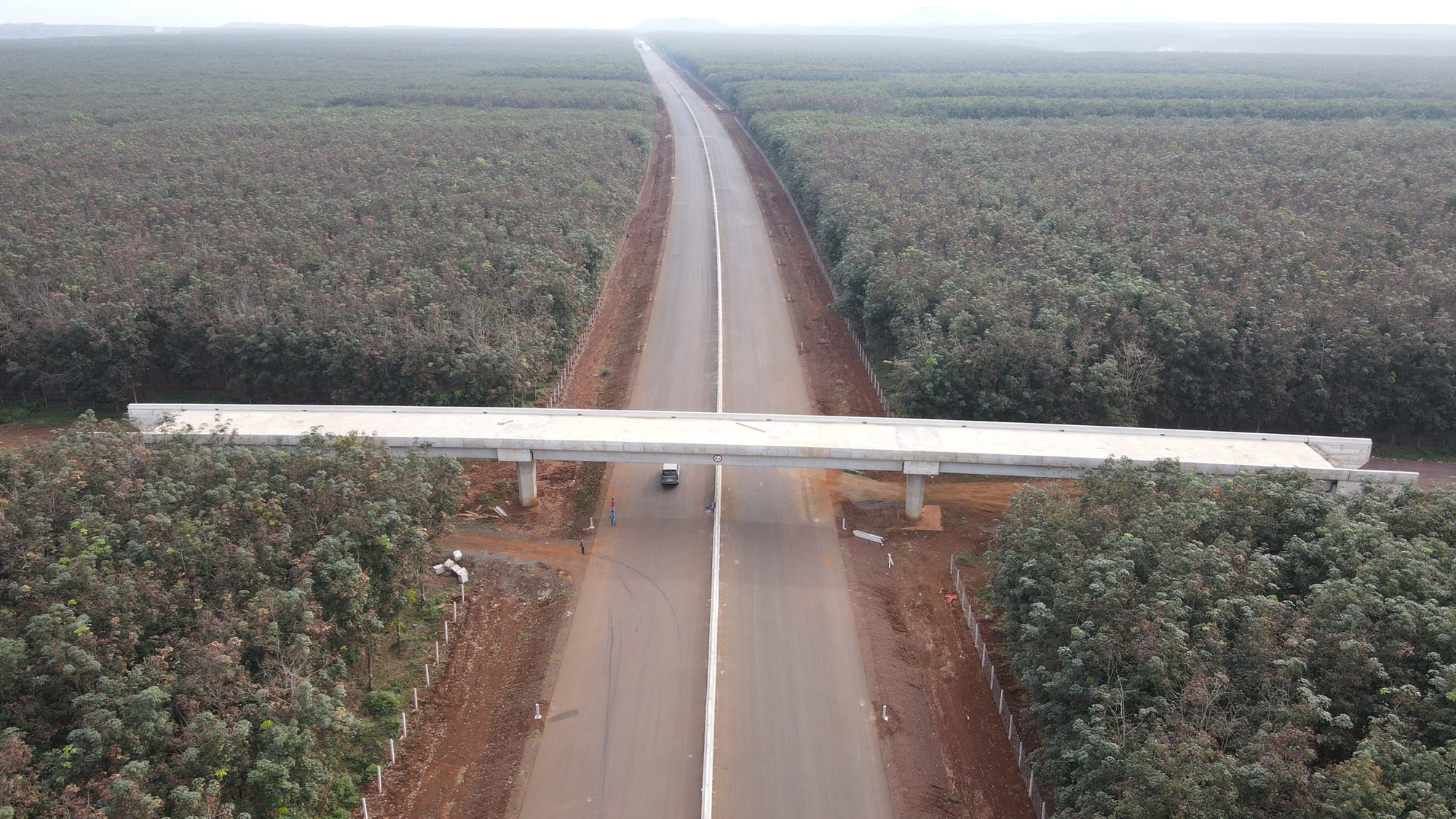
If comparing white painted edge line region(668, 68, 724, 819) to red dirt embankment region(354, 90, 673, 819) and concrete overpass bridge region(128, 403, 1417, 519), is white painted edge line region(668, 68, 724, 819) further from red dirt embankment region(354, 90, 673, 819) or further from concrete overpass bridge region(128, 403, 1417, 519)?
red dirt embankment region(354, 90, 673, 819)

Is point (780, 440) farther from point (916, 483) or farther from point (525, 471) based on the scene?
point (525, 471)

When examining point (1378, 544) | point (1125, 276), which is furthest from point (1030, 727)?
point (1125, 276)

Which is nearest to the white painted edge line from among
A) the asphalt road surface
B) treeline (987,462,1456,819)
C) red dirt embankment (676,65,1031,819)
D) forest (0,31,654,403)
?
the asphalt road surface

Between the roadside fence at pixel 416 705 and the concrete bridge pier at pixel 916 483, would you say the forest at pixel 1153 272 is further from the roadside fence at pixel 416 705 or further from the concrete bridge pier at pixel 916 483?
the roadside fence at pixel 416 705

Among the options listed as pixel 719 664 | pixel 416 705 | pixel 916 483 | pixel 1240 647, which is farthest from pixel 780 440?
pixel 1240 647

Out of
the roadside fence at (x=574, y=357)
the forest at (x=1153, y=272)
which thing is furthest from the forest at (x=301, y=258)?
the forest at (x=1153, y=272)
